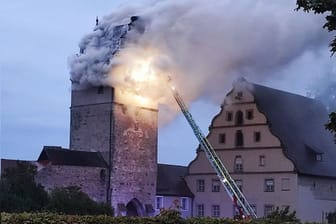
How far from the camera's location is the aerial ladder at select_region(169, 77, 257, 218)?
64688 millimetres

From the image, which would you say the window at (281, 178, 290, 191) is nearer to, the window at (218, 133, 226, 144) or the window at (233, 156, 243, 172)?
the window at (233, 156, 243, 172)

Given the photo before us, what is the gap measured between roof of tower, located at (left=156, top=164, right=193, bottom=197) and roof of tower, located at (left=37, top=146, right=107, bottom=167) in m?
7.69

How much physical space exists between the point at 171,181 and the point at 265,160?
34.4 feet

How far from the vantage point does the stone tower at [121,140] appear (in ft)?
222

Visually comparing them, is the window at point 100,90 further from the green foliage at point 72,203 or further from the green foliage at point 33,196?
the green foliage at point 33,196

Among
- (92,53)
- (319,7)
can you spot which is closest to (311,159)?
(92,53)

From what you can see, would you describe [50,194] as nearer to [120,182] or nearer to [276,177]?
[120,182]

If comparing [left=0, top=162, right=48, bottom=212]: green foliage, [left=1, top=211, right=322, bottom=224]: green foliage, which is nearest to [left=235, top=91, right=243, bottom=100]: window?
[left=0, top=162, right=48, bottom=212]: green foliage

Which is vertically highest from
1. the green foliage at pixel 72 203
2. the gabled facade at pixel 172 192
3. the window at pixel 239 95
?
the window at pixel 239 95

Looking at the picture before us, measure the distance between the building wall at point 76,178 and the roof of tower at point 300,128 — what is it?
16.0m

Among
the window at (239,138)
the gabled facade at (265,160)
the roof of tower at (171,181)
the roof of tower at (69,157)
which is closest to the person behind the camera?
the roof of tower at (69,157)

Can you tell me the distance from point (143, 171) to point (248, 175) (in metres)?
9.58

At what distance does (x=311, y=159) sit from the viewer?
69.8 m

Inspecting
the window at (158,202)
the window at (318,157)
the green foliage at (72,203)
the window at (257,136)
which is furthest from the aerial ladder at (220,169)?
the green foliage at (72,203)
